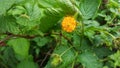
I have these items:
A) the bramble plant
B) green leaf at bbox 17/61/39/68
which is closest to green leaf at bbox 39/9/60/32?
the bramble plant

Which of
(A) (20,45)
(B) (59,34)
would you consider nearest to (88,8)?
(B) (59,34)

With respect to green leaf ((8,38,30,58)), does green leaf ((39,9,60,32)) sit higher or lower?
higher

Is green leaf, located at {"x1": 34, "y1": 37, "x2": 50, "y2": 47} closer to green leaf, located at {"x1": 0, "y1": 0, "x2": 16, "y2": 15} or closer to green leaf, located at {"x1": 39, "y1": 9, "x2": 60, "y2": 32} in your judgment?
green leaf, located at {"x1": 39, "y1": 9, "x2": 60, "y2": 32}

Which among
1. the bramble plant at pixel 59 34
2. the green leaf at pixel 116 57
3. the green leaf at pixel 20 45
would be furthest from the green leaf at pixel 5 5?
the green leaf at pixel 116 57

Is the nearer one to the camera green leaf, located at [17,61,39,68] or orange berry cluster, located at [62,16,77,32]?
orange berry cluster, located at [62,16,77,32]

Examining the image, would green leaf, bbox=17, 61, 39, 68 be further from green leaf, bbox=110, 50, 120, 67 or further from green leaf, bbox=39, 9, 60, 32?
green leaf, bbox=110, 50, 120, 67

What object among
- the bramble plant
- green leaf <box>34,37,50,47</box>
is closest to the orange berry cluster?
the bramble plant

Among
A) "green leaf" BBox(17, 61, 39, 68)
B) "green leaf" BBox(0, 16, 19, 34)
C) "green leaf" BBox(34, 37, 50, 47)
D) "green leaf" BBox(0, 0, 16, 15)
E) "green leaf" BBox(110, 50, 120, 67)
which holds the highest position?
"green leaf" BBox(0, 0, 16, 15)
